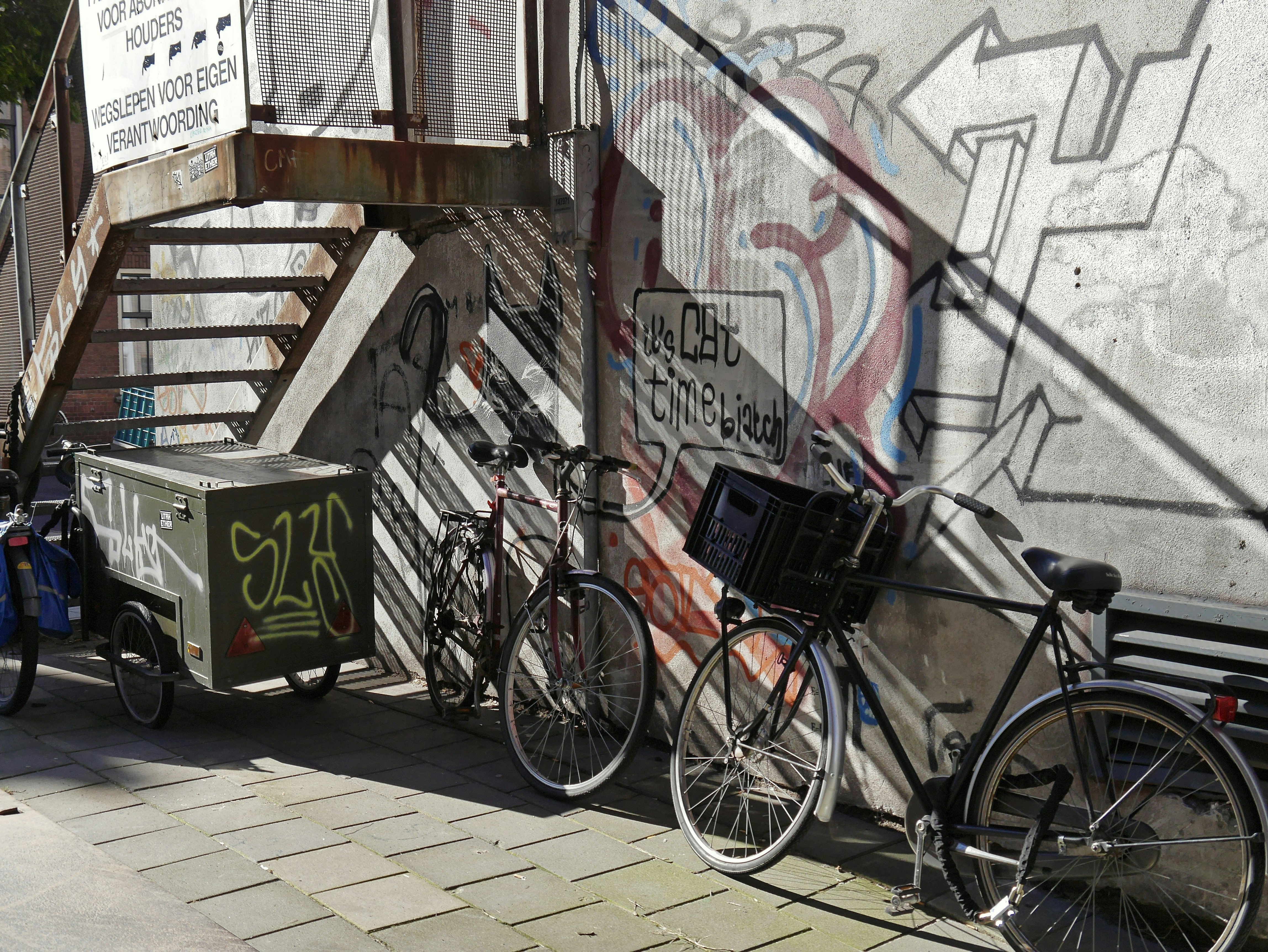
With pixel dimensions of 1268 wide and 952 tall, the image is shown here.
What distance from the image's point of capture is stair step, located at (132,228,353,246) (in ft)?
19.4

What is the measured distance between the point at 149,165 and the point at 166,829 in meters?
2.92

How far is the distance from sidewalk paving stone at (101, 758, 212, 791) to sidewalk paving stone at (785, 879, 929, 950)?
263 cm

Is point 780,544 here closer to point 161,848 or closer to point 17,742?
point 161,848

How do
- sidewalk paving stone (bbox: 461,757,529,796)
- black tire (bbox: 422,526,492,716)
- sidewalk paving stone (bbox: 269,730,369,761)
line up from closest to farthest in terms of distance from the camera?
sidewalk paving stone (bbox: 461,757,529,796) → sidewalk paving stone (bbox: 269,730,369,761) → black tire (bbox: 422,526,492,716)

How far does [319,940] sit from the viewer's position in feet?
11.4

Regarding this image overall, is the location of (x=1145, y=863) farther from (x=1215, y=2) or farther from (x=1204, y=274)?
(x=1215, y=2)

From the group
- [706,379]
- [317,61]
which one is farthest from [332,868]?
[317,61]

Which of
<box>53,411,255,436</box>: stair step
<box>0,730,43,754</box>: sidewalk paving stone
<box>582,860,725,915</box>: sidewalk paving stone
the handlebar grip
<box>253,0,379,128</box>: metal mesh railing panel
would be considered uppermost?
<box>253,0,379,128</box>: metal mesh railing panel

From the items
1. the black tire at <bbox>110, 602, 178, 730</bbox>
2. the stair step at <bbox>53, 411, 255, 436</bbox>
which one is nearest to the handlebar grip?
the black tire at <bbox>110, 602, 178, 730</bbox>

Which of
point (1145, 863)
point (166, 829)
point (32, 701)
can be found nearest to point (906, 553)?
point (1145, 863)

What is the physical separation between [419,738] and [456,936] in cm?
207

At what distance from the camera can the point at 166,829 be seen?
436 centimetres

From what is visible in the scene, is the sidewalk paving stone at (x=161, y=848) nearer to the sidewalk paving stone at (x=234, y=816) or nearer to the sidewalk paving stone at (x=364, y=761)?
the sidewalk paving stone at (x=234, y=816)

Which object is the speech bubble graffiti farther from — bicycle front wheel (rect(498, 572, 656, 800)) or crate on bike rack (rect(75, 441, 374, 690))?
crate on bike rack (rect(75, 441, 374, 690))
